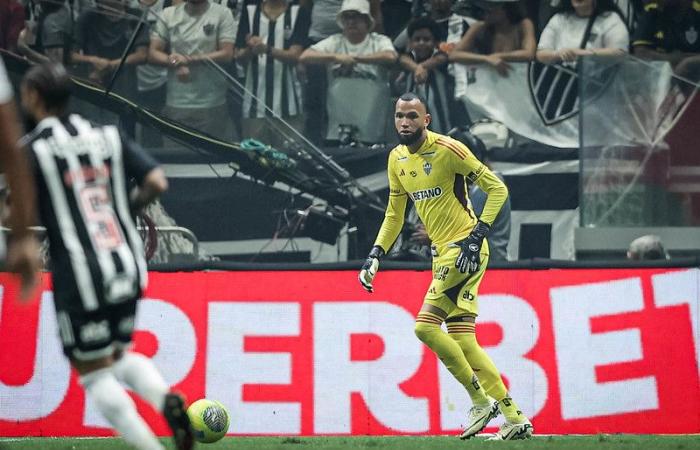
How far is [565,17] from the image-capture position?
13.1 meters

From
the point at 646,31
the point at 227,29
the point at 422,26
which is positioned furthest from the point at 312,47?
the point at 646,31

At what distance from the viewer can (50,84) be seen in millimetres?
5719

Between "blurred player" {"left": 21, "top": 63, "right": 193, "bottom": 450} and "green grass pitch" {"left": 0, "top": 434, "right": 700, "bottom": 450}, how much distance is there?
8.14 feet

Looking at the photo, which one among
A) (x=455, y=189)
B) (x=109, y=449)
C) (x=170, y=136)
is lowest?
(x=109, y=449)

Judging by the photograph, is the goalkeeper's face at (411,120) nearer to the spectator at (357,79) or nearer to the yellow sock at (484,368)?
the yellow sock at (484,368)

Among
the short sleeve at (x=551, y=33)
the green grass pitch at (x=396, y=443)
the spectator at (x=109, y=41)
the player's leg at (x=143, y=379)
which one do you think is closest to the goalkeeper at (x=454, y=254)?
the green grass pitch at (x=396, y=443)

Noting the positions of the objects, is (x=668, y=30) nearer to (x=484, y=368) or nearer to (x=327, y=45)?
(x=327, y=45)

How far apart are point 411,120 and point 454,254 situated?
959mm

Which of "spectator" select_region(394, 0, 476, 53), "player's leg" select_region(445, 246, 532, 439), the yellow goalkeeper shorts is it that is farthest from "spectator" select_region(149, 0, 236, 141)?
"player's leg" select_region(445, 246, 532, 439)

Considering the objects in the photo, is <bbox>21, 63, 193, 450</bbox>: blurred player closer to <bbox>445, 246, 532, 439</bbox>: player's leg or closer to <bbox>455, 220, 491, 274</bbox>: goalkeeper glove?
<bbox>455, 220, 491, 274</bbox>: goalkeeper glove

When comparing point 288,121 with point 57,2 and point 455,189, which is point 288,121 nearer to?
point 57,2

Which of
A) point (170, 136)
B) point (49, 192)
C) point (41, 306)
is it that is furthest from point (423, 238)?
point (49, 192)

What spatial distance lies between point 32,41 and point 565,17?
5.38 m

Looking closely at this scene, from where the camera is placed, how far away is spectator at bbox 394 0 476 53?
13.1m
